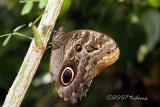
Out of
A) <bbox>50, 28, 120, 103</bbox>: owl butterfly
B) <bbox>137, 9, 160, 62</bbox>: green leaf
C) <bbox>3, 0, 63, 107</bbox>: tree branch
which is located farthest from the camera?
<bbox>137, 9, 160, 62</bbox>: green leaf

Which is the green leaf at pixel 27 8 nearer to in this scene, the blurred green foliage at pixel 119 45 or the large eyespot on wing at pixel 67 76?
the large eyespot on wing at pixel 67 76

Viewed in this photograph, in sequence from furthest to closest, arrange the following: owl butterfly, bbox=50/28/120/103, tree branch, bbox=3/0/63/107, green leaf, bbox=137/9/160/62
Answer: green leaf, bbox=137/9/160/62 < owl butterfly, bbox=50/28/120/103 < tree branch, bbox=3/0/63/107

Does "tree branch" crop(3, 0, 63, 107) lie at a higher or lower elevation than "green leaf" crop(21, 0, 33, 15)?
lower

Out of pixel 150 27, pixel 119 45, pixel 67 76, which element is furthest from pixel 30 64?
pixel 150 27

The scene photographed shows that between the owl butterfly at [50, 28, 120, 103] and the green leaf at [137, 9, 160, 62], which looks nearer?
the owl butterfly at [50, 28, 120, 103]

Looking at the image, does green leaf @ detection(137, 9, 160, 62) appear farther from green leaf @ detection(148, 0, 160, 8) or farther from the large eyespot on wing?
the large eyespot on wing

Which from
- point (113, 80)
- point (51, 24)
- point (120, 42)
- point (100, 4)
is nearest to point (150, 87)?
point (113, 80)

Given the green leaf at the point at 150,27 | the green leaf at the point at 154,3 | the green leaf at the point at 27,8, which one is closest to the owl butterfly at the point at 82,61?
the green leaf at the point at 27,8

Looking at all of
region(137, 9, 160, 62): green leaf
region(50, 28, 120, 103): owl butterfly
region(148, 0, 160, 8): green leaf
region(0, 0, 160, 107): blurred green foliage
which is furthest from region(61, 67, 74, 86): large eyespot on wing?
region(148, 0, 160, 8): green leaf

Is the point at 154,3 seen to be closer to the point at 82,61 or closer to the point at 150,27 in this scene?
the point at 150,27
